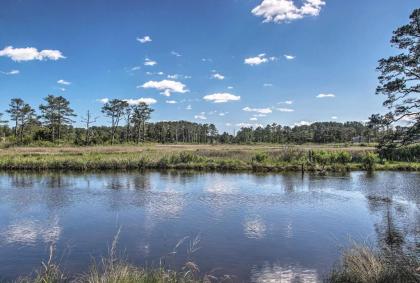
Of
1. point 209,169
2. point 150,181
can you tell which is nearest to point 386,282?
point 150,181

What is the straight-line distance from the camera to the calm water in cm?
1155

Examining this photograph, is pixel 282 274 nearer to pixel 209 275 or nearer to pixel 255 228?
pixel 209 275

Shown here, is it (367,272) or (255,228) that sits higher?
(367,272)

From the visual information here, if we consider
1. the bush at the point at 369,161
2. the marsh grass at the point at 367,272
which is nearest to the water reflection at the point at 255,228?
the marsh grass at the point at 367,272

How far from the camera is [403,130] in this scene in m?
17.0

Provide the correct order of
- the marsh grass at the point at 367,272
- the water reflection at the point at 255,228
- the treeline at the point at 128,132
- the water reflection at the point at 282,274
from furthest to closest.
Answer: the treeline at the point at 128,132 < the water reflection at the point at 255,228 < the water reflection at the point at 282,274 < the marsh grass at the point at 367,272

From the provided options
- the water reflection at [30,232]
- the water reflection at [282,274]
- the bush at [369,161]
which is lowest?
the water reflection at [282,274]

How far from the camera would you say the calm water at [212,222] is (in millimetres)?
11547

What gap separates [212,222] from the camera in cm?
1639

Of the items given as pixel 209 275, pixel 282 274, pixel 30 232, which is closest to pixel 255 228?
pixel 282 274

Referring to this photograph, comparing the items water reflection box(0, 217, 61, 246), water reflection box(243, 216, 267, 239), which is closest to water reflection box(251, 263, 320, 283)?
water reflection box(243, 216, 267, 239)

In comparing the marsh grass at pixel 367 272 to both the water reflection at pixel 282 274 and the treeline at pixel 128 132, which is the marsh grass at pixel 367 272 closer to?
the water reflection at pixel 282 274

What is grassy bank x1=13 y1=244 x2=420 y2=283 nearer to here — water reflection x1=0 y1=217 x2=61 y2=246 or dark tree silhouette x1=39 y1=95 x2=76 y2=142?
water reflection x1=0 y1=217 x2=61 y2=246

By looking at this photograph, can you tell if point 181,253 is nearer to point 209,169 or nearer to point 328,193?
point 328,193
